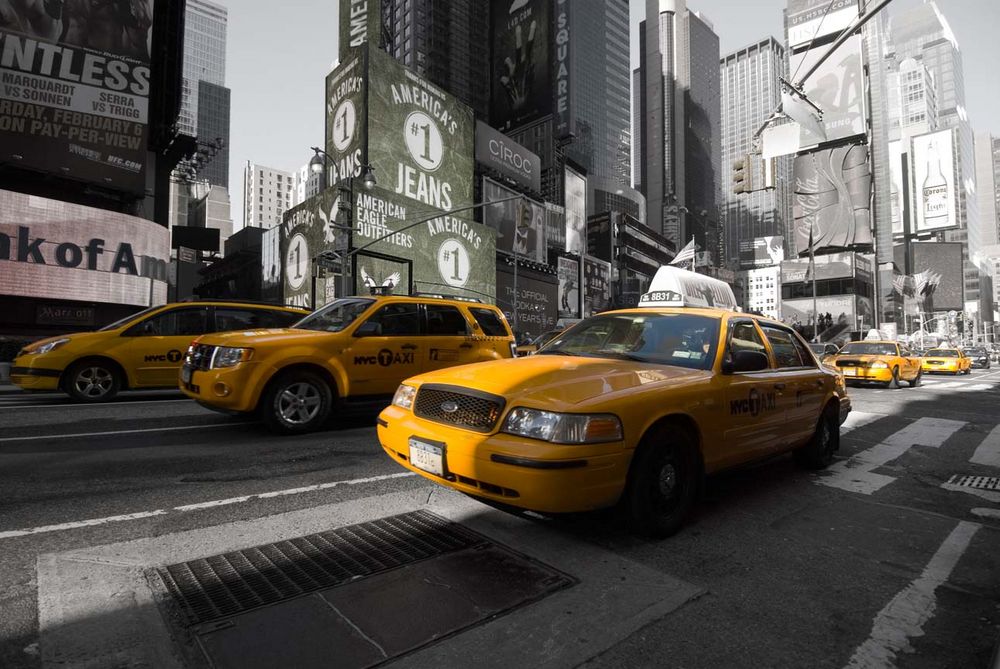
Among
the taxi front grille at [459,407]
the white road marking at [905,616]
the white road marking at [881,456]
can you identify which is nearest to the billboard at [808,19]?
the white road marking at [881,456]

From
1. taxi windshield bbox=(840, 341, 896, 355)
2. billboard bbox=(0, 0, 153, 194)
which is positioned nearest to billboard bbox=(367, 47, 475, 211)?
billboard bbox=(0, 0, 153, 194)

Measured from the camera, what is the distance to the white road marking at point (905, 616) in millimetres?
2191

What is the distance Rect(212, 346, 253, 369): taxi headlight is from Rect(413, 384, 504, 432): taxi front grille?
123 inches

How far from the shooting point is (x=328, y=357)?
646cm

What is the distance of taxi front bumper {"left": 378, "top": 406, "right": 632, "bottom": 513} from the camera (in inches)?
114

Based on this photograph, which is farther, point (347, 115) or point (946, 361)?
point (347, 115)

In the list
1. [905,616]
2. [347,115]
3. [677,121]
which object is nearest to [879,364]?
[905,616]

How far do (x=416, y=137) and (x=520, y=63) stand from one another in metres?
52.6

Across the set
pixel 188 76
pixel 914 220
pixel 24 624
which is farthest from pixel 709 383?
pixel 188 76

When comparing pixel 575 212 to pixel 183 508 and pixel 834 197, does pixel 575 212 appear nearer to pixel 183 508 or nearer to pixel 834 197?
pixel 834 197

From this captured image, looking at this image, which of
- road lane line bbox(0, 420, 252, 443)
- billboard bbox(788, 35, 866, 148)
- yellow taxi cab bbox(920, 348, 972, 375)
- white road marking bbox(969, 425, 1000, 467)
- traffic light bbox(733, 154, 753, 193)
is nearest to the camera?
road lane line bbox(0, 420, 252, 443)

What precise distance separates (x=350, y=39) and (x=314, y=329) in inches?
1506

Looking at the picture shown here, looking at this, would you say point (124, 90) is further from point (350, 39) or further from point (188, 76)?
point (188, 76)

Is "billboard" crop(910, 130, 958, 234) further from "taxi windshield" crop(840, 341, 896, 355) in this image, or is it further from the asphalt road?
the asphalt road
